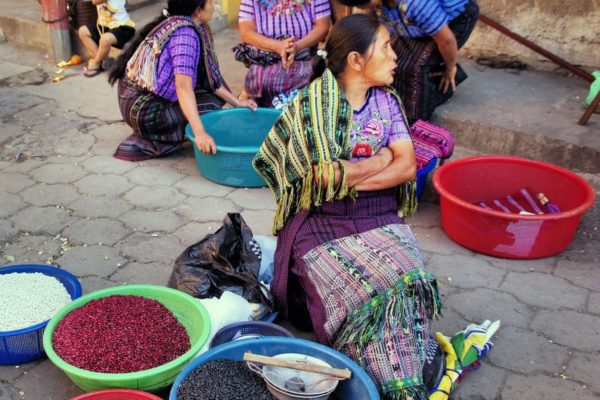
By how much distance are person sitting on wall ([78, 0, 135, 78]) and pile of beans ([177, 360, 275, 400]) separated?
4365 millimetres

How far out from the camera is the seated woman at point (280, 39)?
4676 mm

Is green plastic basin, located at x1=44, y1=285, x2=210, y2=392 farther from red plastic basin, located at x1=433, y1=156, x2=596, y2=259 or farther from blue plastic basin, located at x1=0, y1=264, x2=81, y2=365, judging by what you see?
red plastic basin, located at x1=433, y1=156, x2=596, y2=259

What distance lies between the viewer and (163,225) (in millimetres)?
3811

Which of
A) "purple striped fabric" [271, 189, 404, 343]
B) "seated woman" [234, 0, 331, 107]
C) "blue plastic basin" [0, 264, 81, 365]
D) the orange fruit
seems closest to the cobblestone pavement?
"blue plastic basin" [0, 264, 81, 365]

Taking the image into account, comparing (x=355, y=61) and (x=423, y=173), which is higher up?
(x=355, y=61)

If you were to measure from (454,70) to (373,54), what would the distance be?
80.8 inches

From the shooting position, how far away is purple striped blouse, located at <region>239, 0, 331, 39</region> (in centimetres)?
468

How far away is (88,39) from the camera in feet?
20.6

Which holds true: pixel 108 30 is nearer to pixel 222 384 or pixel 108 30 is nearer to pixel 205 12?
pixel 205 12

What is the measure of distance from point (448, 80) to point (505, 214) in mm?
1555

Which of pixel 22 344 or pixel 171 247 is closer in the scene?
pixel 22 344

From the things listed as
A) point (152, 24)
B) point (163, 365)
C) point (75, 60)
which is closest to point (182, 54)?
point (152, 24)

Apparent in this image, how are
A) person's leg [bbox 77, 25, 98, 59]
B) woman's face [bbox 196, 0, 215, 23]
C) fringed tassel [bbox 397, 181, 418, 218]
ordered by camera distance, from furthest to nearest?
person's leg [bbox 77, 25, 98, 59], woman's face [bbox 196, 0, 215, 23], fringed tassel [bbox 397, 181, 418, 218]

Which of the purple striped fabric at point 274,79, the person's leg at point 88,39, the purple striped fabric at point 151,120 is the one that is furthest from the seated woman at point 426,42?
the person's leg at point 88,39
